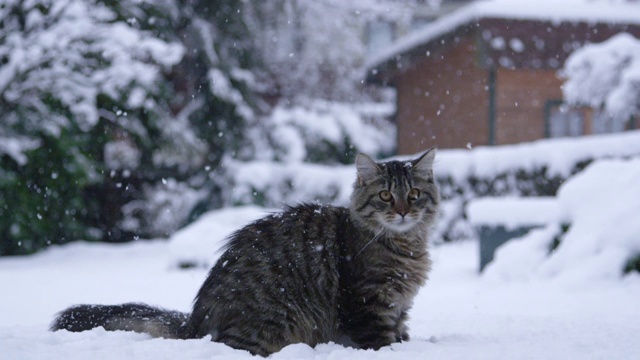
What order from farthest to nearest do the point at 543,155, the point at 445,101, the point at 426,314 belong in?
the point at 445,101 < the point at 543,155 < the point at 426,314

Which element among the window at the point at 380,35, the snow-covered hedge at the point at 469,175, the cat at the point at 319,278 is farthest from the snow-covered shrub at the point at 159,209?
the window at the point at 380,35

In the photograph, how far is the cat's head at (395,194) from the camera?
3479mm

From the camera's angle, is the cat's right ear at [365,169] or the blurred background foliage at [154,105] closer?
the cat's right ear at [365,169]

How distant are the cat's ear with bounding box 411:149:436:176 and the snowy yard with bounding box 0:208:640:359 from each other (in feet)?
3.06

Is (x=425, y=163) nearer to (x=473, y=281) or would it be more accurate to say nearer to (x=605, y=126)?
(x=473, y=281)

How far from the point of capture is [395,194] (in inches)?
138

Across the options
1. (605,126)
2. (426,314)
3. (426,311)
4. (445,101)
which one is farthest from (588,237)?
(445,101)

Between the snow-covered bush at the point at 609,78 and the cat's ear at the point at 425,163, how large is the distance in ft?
24.7

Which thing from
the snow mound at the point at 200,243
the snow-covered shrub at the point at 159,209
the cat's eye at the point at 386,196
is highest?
the cat's eye at the point at 386,196

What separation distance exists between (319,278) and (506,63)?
11.1m

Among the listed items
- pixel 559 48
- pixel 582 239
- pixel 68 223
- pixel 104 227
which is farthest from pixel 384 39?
pixel 582 239

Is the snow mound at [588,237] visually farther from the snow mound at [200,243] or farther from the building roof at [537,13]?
the building roof at [537,13]

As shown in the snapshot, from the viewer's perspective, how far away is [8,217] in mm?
9461

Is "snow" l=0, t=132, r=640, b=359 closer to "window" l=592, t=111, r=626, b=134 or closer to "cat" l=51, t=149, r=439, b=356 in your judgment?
"cat" l=51, t=149, r=439, b=356
